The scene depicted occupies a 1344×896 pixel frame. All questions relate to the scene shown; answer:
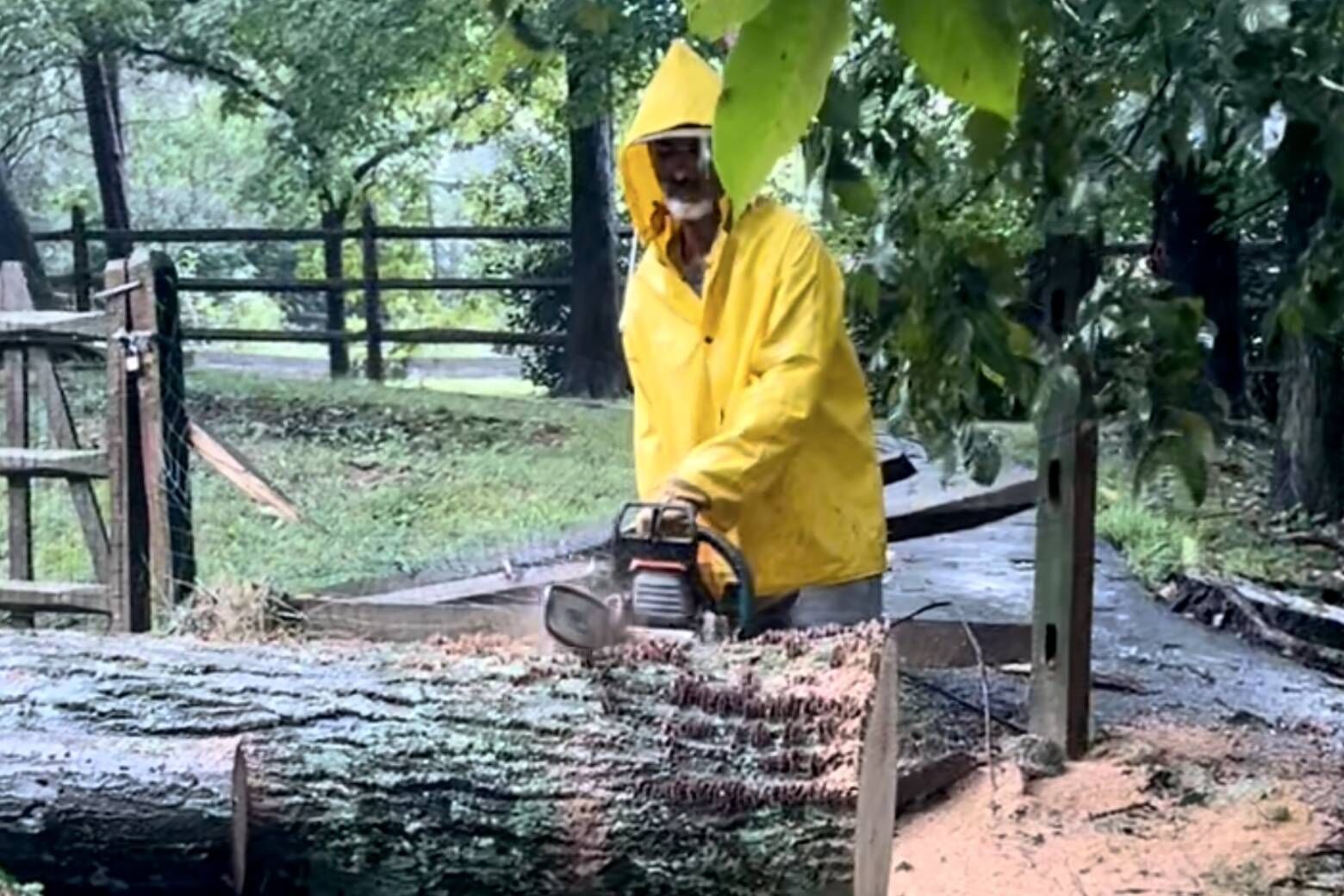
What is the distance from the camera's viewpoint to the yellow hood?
3.76m

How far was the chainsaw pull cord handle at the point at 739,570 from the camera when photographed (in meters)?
3.23

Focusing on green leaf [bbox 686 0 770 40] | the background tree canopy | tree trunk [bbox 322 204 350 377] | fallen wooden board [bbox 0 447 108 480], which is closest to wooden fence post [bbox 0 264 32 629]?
fallen wooden board [bbox 0 447 108 480]

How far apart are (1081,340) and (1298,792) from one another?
6.75ft

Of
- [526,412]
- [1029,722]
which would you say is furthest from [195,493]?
[1029,722]

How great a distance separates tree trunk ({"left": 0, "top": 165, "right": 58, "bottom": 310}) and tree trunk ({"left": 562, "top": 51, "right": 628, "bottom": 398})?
4.62 metres

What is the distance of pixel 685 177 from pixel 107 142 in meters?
15.4

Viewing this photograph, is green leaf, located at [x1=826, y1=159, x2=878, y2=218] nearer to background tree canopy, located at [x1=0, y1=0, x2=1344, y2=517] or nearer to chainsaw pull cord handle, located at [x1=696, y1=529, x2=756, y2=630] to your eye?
background tree canopy, located at [x1=0, y1=0, x2=1344, y2=517]

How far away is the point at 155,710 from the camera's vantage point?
284cm

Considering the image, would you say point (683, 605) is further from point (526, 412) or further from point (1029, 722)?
point (526, 412)

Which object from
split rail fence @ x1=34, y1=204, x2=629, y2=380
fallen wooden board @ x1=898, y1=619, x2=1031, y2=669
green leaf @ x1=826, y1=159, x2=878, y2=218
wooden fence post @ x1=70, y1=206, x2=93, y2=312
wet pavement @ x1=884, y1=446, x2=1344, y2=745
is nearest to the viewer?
green leaf @ x1=826, y1=159, x2=878, y2=218

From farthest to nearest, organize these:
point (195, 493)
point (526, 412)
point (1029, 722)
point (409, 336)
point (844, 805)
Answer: point (409, 336), point (526, 412), point (195, 493), point (1029, 722), point (844, 805)

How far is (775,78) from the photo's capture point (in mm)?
882

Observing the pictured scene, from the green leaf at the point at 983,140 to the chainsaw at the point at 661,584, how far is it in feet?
2.79

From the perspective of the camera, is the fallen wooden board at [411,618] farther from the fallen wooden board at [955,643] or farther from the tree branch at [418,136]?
the tree branch at [418,136]
